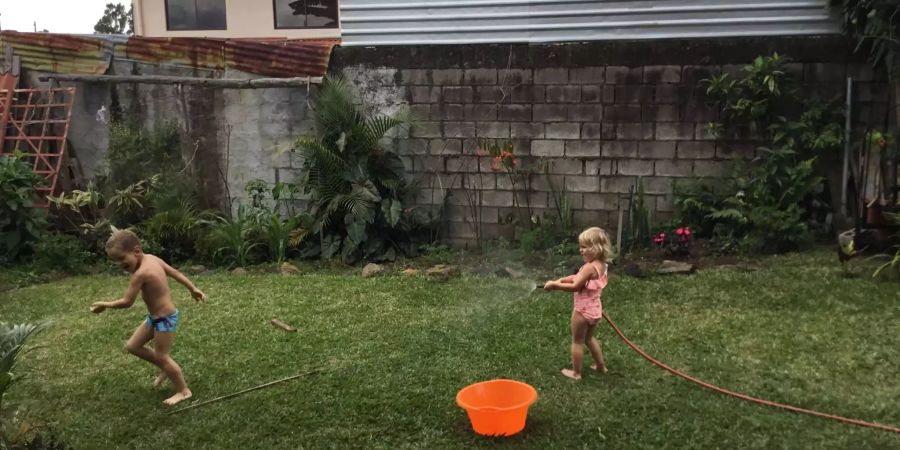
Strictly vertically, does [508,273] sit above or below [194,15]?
below

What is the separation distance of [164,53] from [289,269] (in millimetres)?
3550

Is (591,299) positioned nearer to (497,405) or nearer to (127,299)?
(497,405)

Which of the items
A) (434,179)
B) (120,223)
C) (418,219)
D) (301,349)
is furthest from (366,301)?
(120,223)

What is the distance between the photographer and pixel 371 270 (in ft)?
22.4

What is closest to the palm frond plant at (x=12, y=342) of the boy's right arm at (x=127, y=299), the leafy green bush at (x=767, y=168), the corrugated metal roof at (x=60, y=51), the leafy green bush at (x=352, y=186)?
the boy's right arm at (x=127, y=299)

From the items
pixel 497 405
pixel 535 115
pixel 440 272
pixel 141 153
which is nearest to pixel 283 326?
pixel 440 272

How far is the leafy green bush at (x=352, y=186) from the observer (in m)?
7.23

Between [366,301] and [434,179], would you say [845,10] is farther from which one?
[366,301]

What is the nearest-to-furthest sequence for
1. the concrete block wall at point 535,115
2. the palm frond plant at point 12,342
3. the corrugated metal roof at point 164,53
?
the palm frond plant at point 12,342
the concrete block wall at point 535,115
the corrugated metal roof at point 164,53

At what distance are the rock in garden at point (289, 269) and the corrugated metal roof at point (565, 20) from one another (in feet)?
8.90

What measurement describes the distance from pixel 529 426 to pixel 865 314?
Answer: 286 cm

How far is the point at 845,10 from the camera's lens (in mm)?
6461

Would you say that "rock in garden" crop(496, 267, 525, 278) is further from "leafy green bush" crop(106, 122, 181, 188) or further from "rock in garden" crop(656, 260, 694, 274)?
"leafy green bush" crop(106, 122, 181, 188)

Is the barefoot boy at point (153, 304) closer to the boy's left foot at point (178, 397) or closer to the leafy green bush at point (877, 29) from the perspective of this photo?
the boy's left foot at point (178, 397)
